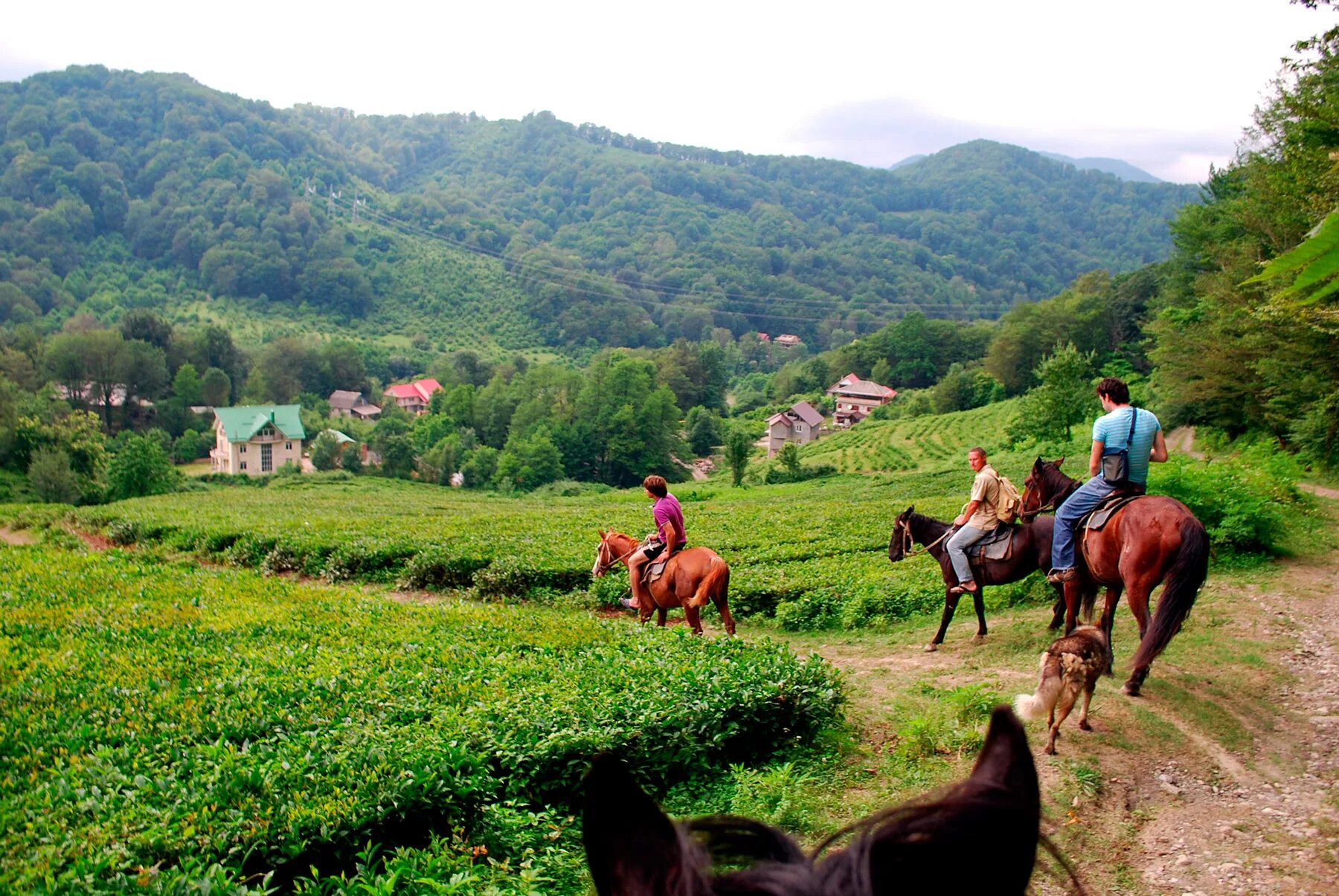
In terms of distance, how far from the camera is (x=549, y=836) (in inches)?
193

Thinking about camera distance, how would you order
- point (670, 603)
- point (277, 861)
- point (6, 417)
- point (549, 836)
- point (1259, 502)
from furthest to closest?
1. point (6, 417)
2. point (1259, 502)
3. point (670, 603)
4. point (549, 836)
5. point (277, 861)

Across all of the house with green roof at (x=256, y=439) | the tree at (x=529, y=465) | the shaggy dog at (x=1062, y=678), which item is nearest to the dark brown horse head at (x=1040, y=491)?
the shaggy dog at (x=1062, y=678)

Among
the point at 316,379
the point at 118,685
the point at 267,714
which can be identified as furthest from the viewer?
the point at 316,379

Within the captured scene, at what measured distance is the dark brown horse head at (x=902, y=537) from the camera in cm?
1032

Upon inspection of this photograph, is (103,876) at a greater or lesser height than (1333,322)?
lesser

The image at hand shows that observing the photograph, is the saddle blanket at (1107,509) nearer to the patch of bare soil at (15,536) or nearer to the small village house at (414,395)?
the patch of bare soil at (15,536)

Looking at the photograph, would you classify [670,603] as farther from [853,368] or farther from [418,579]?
[853,368]

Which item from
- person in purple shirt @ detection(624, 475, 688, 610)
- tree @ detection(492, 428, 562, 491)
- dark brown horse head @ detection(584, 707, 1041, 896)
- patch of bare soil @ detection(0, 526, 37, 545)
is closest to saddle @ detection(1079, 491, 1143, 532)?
person in purple shirt @ detection(624, 475, 688, 610)

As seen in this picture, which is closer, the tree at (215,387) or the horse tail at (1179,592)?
the horse tail at (1179,592)

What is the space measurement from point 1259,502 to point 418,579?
529 inches

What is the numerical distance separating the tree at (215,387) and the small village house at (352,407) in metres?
10.6

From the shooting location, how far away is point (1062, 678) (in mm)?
6031

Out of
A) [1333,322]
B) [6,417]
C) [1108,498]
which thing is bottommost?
[6,417]

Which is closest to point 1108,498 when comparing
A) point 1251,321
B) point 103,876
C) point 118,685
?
point 103,876
